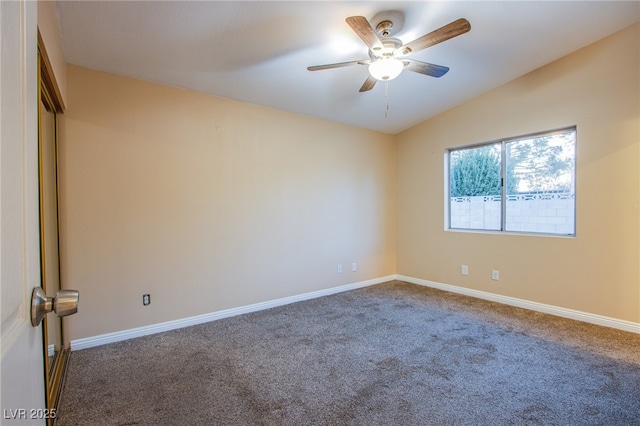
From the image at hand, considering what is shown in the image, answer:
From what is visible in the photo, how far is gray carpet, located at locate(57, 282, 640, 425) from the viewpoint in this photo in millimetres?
1839

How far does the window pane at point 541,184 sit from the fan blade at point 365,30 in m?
2.62

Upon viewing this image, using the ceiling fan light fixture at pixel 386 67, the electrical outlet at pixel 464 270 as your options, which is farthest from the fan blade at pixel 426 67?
the electrical outlet at pixel 464 270

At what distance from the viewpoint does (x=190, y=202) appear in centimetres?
326

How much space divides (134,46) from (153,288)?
2183mm

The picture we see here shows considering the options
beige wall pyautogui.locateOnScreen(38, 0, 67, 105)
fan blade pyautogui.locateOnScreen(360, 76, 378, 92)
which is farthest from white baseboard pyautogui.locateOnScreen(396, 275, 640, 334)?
beige wall pyautogui.locateOnScreen(38, 0, 67, 105)

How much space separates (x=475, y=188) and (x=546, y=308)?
1.68m

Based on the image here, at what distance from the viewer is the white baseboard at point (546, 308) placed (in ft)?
9.86

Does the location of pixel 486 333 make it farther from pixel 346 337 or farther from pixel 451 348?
pixel 346 337

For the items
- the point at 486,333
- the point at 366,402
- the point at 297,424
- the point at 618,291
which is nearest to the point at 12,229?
the point at 297,424

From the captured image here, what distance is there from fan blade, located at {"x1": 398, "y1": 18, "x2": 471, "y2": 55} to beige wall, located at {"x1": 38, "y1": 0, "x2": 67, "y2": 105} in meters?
2.22

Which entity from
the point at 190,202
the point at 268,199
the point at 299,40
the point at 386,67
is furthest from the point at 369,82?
the point at 190,202

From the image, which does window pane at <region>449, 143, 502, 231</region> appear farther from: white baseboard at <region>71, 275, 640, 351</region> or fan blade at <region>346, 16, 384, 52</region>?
fan blade at <region>346, 16, 384, 52</region>

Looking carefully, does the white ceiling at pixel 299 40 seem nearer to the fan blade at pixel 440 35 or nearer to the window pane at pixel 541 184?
the fan blade at pixel 440 35

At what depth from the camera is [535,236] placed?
143 inches
